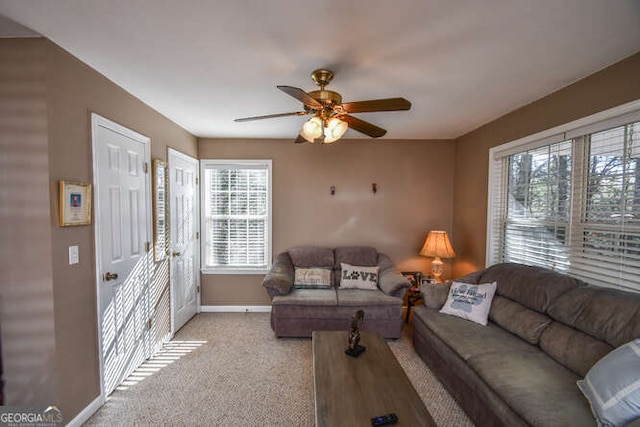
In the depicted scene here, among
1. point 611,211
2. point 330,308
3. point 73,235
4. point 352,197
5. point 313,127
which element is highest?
point 313,127

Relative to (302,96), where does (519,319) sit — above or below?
below

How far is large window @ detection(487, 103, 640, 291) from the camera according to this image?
6.15 feet

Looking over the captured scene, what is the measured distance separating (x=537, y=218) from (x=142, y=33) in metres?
3.52

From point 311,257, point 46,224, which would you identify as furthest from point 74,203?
point 311,257

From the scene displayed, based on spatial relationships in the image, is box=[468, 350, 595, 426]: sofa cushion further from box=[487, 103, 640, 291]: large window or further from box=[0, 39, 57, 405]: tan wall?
box=[0, 39, 57, 405]: tan wall

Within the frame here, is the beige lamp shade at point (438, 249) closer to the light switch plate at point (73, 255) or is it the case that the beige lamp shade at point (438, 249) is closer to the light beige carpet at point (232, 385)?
the light beige carpet at point (232, 385)

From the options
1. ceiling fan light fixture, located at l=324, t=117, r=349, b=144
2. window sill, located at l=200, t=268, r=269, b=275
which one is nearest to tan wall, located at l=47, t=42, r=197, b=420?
ceiling fan light fixture, located at l=324, t=117, r=349, b=144

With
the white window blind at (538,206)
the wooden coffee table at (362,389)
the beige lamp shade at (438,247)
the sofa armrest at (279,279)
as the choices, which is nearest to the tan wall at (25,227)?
the wooden coffee table at (362,389)

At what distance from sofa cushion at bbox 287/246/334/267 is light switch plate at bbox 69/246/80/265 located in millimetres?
2369

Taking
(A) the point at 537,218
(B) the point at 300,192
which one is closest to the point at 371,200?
(B) the point at 300,192

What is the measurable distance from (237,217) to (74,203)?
2248 mm

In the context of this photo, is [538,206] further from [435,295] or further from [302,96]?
[302,96]

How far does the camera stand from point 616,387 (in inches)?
51.4

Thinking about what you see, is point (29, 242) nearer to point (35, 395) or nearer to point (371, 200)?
point (35, 395)
